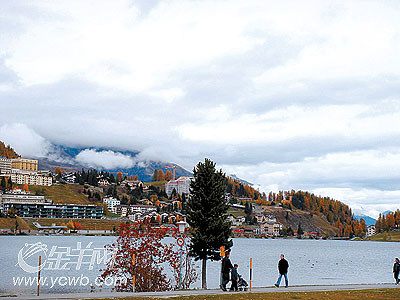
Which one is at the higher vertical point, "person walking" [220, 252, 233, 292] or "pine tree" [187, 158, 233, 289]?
"pine tree" [187, 158, 233, 289]

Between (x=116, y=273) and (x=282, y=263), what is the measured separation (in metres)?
12.2

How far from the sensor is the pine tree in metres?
37.9

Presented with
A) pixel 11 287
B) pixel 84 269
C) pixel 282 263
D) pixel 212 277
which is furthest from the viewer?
pixel 84 269

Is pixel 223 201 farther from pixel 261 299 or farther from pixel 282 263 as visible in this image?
pixel 261 299

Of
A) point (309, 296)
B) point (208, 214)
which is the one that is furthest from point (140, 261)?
point (309, 296)

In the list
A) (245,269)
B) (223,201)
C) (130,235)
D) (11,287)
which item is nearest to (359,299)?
(223,201)

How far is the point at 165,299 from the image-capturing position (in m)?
26.2

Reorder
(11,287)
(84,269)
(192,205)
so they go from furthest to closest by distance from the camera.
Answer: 1. (84,269)
2. (11,287)
3. (192,205)

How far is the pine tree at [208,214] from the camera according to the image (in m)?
37.9

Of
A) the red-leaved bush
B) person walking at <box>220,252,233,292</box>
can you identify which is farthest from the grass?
the red-leaved bush

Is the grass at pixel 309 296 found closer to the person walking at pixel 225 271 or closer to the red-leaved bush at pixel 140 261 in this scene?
the person walking at pixel 225 271

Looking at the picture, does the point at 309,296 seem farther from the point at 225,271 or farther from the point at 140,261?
the point at 140,261

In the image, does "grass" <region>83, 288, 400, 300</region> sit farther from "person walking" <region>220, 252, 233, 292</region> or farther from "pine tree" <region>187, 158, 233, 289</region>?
"pine tree" <region>187, 158, 233, 289</region>

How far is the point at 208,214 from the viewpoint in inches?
1508
